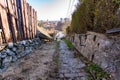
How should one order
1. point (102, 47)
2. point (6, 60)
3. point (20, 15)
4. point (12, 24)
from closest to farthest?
point (102, 47) < point (6, 60) < point (12, 24) < point (20, 15)

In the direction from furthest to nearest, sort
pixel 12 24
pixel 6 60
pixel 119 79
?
pixel 12 24
pixel 6 60
pixel 119 79

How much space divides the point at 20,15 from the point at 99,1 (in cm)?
447

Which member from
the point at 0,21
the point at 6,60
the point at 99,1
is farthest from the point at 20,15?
the point at 99,1

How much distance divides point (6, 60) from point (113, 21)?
4142mm

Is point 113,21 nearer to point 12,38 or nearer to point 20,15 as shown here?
point 12,38

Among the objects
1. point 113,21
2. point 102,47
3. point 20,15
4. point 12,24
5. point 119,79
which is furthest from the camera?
point 20,15

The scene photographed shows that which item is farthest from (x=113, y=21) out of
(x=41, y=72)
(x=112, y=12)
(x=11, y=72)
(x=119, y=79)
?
(x=11, y=72)

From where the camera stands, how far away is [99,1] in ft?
12.7

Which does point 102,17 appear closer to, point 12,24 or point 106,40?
point 106,40

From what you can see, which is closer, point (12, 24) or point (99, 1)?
point (99, 1)

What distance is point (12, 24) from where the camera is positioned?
184 inches

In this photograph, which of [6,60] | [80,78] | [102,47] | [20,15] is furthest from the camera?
[20,15]

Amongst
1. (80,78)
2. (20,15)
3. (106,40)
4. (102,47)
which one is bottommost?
(80,78)

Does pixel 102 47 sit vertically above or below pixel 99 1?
below
